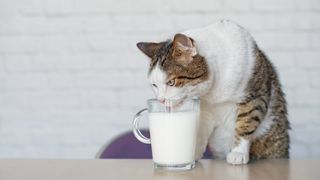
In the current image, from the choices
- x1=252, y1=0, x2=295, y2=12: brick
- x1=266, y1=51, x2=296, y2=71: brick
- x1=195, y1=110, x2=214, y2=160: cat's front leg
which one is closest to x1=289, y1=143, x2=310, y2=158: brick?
x1=266, y1=51, x2=296, y2=71: brick

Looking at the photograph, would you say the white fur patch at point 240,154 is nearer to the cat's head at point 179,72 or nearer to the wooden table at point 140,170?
the wooden table at point 140,170

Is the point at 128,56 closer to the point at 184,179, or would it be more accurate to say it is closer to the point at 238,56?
the point at 238,56

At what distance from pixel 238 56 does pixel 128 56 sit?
2.83 feet

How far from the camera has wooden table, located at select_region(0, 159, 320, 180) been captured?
1008 millimetres

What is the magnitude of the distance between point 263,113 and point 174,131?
0.27 m

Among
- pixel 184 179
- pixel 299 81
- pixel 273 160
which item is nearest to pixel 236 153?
pixel 273 160

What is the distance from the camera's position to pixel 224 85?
3.87 feet

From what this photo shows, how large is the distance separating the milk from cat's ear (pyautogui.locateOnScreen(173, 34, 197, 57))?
127 mm

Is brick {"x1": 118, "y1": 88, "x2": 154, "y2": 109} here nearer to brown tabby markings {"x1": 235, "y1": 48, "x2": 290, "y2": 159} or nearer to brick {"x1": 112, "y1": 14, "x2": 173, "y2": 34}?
brick {"x1": 112, "y1": 14, "x2": 173, "y2": 34}

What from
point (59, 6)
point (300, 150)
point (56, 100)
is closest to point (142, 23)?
point (59, 6)

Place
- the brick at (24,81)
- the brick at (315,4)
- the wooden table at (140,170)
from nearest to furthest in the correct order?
A: the wooden table at (140,170) < the brick at (315,4) < the brick at (24,81)

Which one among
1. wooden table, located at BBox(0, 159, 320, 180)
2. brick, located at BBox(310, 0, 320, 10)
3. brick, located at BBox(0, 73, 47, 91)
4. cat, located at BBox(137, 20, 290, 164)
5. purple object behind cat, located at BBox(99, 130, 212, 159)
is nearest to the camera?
wooden table, located at BBox(0, 159, 320, 180)

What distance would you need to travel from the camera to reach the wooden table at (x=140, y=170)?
1.01m

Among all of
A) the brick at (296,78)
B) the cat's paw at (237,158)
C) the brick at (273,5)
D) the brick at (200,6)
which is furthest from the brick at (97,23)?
the cat's paw at (237,158)
